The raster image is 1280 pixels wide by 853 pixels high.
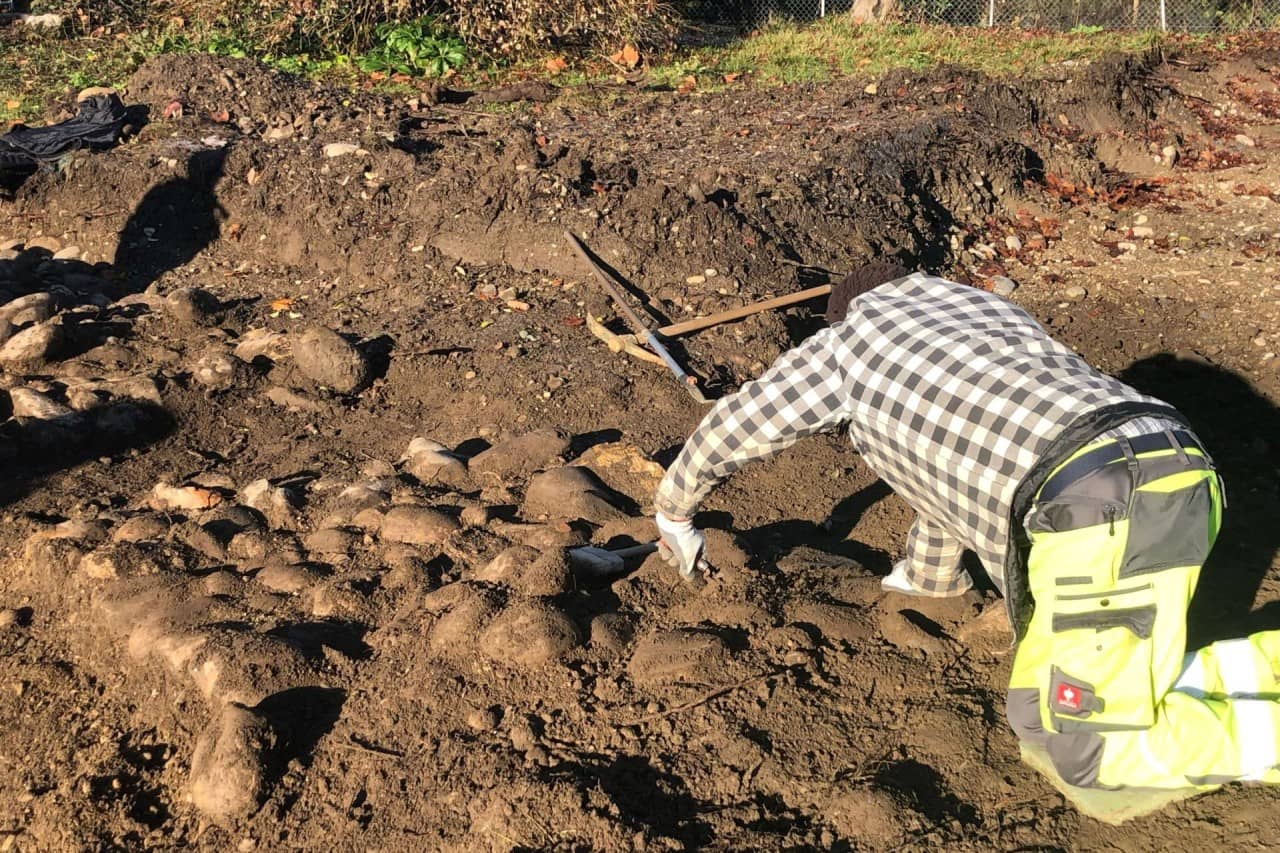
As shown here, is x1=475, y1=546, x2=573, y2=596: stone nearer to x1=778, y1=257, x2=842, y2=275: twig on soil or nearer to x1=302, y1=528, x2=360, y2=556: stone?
x1=302, y1=528, x2=360, y2=556: stone

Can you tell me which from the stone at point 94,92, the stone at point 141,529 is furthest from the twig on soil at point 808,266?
the stone at point 94,92

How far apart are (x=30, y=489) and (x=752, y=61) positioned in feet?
27.3

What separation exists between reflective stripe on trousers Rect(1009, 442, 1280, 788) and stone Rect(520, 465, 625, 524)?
1.66 m

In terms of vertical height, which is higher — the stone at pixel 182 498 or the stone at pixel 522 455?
the stone at pixel 522 455

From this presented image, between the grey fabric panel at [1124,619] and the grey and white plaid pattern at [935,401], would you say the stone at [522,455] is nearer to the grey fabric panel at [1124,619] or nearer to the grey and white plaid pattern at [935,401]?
the grey and white plaid pattern at [935,401]

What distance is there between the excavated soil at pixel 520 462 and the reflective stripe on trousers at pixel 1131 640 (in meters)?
0.29

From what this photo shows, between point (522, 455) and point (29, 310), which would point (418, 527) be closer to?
point (522, 455)

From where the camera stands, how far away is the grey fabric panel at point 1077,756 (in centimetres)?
256

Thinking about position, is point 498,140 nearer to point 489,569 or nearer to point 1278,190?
point 489,569

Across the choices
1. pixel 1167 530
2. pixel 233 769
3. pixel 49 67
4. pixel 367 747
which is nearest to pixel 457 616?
pixel 367 747

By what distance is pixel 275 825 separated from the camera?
2.75 m

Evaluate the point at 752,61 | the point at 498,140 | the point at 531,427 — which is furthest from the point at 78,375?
the point at 752,61

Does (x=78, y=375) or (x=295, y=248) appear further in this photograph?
(x=295, y=248)

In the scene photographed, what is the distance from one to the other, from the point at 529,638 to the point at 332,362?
2.36 m
